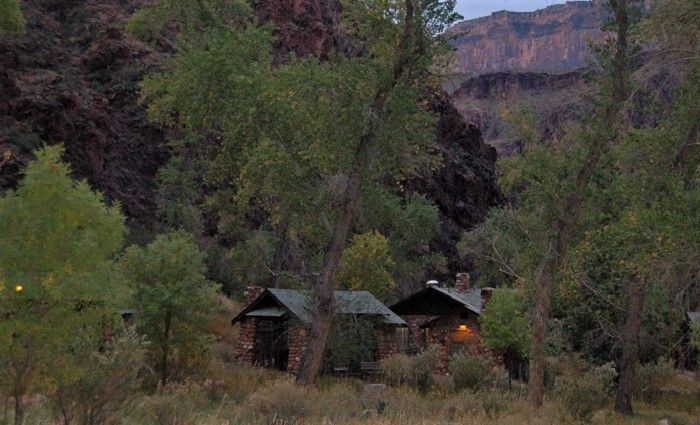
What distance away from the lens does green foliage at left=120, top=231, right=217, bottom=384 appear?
77.2 feet

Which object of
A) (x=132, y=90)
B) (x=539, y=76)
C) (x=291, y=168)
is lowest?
(x=291, y=168)

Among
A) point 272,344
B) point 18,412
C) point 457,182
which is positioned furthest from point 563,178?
point 457,182

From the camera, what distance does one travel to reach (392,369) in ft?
94.0

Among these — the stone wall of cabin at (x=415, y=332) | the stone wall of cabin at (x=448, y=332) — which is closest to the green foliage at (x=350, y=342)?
the stone wall of cabin at (x=448, y=332)

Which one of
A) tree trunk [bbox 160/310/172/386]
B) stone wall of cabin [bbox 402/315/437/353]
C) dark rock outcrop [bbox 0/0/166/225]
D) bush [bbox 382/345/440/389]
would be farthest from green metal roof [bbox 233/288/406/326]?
dark rock outcrop [bbox 0/0/166/225]

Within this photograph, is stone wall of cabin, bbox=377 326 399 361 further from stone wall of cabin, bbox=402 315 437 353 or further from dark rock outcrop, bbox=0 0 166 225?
dark rock outcrop, bbox=0 0 166 225

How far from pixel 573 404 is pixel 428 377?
8747mm

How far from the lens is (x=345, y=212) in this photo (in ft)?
72.5

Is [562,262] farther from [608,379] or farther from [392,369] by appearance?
[392,369]

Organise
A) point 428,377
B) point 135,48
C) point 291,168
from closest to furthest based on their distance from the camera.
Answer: point 291,168 < point 428,377 < point 135,48

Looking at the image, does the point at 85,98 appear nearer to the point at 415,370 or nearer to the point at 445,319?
the point at 445,319

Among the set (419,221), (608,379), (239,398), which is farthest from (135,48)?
(608,379)

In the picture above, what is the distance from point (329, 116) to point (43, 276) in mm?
11470

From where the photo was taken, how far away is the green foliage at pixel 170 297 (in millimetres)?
23516
